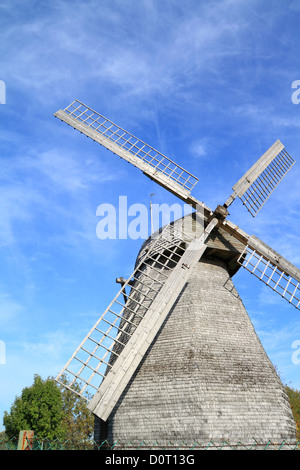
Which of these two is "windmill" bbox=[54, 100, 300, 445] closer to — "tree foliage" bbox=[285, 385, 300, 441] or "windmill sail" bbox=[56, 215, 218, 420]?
"windmill sail" bbox=[56, 215, 218, 420]

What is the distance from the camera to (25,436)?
595 cm

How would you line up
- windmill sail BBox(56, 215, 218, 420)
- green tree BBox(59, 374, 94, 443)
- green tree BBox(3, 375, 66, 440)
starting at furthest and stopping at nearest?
1. green tree BBox(59, 374, 94, 443)
2. green tree BBox(3, 375, 66, 440)
3. windmill sail BBox(56, 215, 218, 420)

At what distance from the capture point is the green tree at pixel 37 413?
29828 mm

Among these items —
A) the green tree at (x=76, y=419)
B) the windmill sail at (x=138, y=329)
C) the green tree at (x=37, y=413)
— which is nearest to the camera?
the windmill sail at (x=138, y=329)

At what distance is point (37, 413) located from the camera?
30234mm

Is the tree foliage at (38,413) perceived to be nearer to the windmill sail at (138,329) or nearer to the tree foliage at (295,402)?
the windmill sail at (138,329)

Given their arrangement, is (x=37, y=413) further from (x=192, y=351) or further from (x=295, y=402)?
(x=295, y=402)

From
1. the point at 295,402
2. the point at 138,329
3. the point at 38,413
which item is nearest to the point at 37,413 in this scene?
the point at 38,413

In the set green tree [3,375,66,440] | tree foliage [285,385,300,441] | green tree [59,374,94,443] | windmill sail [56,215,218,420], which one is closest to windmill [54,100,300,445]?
windmill sail [56,215,218,420]

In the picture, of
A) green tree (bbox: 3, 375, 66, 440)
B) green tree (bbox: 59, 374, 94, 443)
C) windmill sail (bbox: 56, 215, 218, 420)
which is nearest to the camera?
windmill sail (bbox: 56, 215, 218, 420)

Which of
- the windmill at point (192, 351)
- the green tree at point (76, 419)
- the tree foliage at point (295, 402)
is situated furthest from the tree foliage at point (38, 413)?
the tree foliage at point (295, 402)

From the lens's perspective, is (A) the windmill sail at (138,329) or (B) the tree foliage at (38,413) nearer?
(A) the windmill sail at (138,329)

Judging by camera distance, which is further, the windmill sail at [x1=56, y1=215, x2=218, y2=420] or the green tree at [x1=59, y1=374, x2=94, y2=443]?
the green tree at [x1=59, y1=374, x2=94, y2=443]

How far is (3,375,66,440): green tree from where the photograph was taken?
1174 inches
